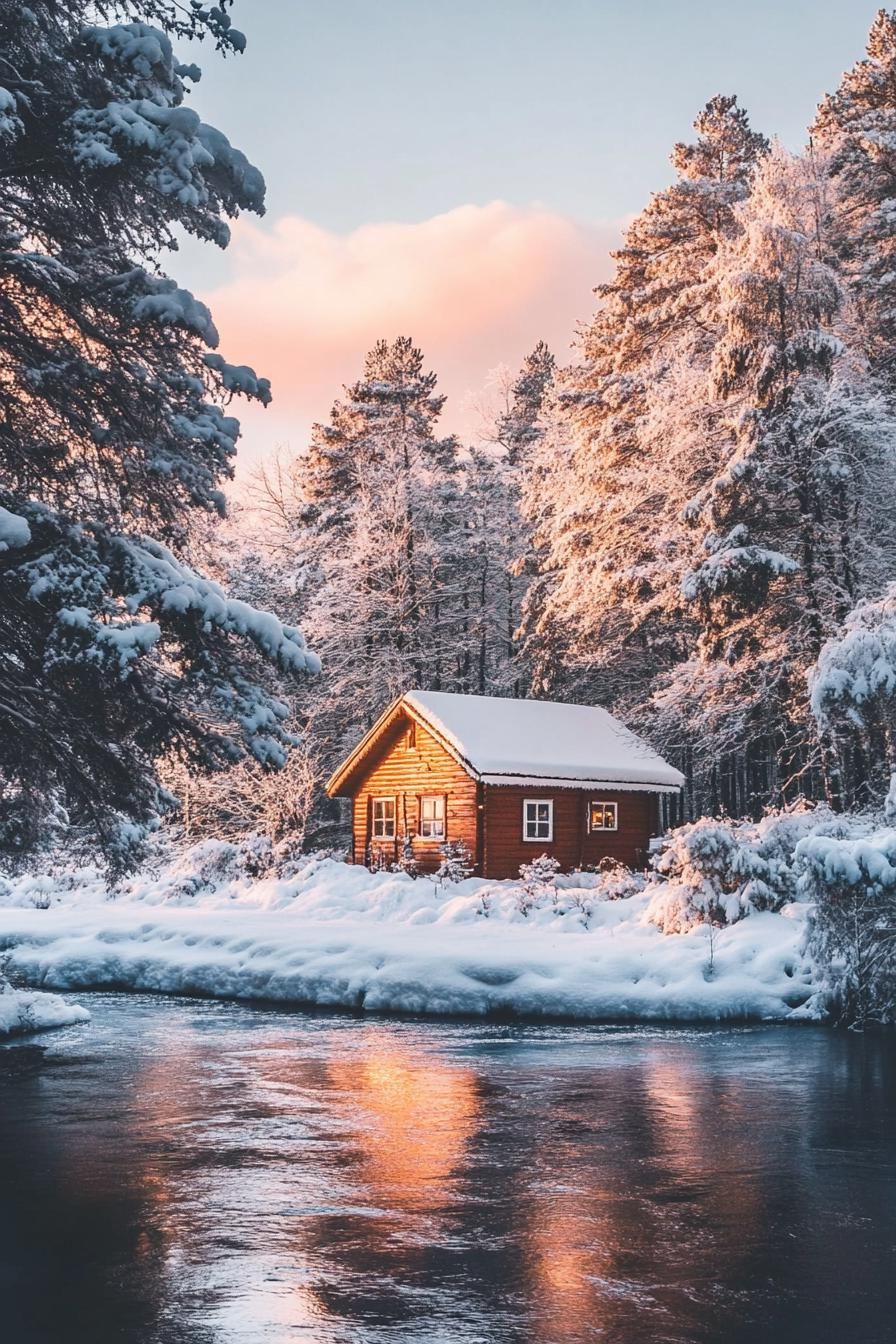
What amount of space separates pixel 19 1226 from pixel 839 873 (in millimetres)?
12154

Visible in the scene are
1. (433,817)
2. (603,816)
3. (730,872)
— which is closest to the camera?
(730,872)

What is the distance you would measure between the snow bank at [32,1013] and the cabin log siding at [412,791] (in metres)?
14.5

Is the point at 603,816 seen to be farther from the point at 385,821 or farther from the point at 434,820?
the point at 385,821

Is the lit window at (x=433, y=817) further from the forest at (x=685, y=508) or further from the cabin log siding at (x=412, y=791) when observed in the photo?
the forest at (x=685, y=508)

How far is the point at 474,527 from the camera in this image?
5081 centimetres

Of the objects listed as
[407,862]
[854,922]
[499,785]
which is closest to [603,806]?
[499,785]

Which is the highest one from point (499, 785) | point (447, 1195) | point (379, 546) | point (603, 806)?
point (379, 546)

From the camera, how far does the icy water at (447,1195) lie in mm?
6422

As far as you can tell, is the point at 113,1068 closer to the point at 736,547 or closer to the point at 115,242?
the point at 115,242

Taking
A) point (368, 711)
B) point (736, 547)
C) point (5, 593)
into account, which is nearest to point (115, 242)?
point (5, 593)

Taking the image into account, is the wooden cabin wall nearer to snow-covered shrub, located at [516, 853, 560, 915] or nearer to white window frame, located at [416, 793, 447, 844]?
white window frame, located at [416, 793, 447, 844]

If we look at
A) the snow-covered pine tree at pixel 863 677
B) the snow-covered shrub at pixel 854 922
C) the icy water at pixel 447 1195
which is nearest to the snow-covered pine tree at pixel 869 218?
the snow-covered pine tree at pixel 863 677

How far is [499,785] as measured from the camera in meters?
32.4

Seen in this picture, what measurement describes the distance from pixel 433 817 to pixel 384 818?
247 centimetres
